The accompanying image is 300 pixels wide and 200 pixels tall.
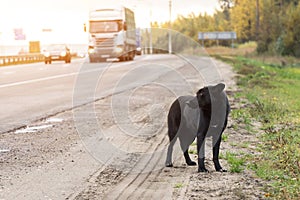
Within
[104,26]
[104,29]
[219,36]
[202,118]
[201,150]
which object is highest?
[104,26]

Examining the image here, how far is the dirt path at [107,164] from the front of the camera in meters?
5.97

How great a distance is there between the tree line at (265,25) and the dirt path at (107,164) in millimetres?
32834

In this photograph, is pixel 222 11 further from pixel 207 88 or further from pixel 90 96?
pixel 207 88

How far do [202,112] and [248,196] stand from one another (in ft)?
3.92

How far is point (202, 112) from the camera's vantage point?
642 cm

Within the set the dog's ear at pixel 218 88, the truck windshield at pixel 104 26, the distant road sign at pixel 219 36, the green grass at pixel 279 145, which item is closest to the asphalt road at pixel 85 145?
the green grass at pixel 279 145

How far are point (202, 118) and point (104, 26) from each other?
34145 millimetres

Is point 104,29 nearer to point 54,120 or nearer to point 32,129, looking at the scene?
point 54,120

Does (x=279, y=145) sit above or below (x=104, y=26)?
below

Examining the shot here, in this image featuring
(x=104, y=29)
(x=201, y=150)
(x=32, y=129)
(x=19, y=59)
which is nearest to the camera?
(x=201, y=150)

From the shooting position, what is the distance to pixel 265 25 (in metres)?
72.2

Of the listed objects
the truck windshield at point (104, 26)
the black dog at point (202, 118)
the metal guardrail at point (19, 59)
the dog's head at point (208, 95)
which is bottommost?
the metal guardrail at point (19, 59)

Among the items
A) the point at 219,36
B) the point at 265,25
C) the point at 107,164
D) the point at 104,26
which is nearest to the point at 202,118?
the point at 107,164

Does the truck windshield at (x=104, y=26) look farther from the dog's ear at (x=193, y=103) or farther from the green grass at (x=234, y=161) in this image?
the dog's ear at (x=193, y=103)
